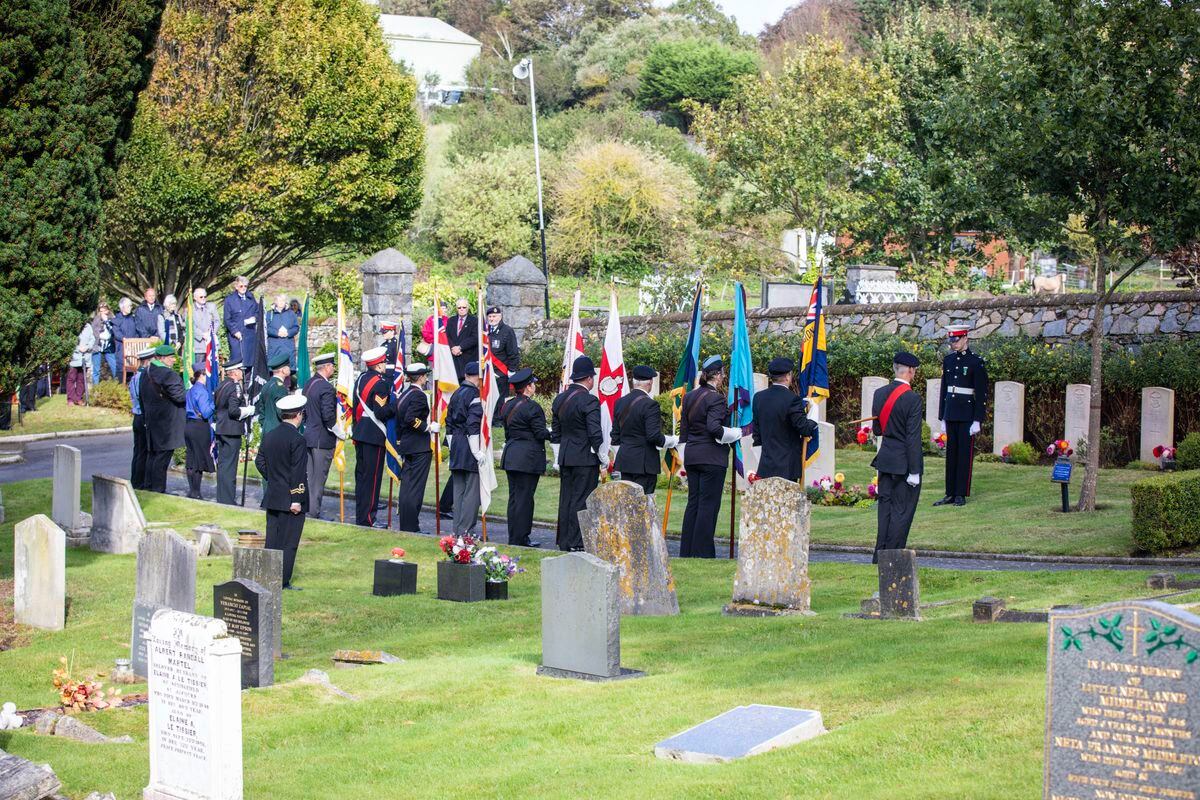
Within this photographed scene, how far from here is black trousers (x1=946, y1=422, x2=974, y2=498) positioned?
63.6 feet

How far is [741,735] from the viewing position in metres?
8.56

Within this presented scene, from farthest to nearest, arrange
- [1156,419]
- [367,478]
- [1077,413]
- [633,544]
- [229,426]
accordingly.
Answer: [1077,413], [1156,419], [229,426], [367,478], [633,544]

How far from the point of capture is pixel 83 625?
14.0 m

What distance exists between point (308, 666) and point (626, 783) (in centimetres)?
481

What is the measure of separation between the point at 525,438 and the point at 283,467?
324 cm

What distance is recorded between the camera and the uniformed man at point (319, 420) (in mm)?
19562

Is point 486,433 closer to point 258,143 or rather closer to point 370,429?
point 370,429

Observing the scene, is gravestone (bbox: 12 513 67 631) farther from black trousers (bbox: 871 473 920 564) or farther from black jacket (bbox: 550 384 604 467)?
black trousers (bbox: 871 473 920 564)

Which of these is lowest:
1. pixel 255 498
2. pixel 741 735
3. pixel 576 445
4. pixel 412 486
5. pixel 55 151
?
pixel 255 498

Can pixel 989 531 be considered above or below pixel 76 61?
below

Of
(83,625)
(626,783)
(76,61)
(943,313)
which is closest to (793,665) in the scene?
(626,783)

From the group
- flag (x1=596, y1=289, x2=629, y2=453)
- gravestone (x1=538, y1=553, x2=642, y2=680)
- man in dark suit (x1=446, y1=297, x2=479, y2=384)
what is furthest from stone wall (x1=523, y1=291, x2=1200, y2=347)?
gravestone (x1=538, y1=553, x2=642, y2=680)

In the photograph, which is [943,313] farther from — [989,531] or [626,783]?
[626,783]

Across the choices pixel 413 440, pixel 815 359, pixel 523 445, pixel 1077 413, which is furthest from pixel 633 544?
pixel 1077 413
